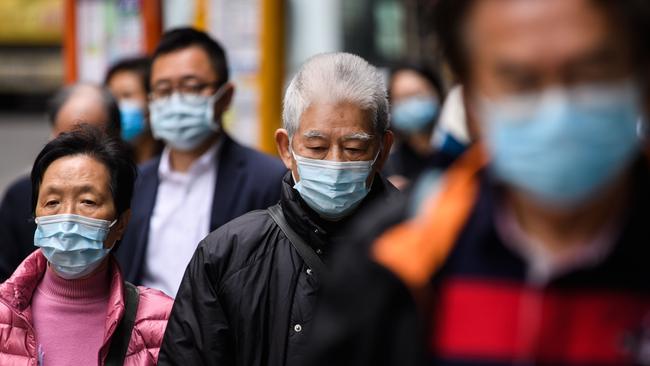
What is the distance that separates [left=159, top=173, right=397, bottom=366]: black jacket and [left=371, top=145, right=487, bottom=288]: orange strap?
154 centimetres

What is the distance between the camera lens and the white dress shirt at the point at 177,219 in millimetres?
4691

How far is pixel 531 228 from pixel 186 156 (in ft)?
11.5

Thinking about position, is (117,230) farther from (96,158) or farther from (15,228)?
(15,228)

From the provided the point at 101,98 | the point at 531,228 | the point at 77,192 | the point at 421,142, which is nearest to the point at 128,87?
the point at 101,98

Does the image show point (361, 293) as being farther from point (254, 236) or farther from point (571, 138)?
point (254, 236)

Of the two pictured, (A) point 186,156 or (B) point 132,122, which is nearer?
(A) point 186,156

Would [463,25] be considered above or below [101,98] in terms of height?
above

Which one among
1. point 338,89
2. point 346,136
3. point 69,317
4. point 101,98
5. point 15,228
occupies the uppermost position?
point 338,89

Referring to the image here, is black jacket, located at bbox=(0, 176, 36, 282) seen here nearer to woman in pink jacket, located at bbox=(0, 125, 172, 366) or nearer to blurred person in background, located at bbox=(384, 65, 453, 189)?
woman in pink jacket, located at bbox=(0, 125, 172, 366)

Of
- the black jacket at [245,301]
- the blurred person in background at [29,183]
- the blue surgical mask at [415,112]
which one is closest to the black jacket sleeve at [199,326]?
the black jacket at [245,301]

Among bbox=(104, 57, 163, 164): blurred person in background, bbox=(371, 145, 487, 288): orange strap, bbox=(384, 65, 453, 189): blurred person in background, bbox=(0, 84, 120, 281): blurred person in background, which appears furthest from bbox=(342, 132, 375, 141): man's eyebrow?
bbox=(384, 65, 453, 189): blurred person in background

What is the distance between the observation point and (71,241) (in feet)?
11.7

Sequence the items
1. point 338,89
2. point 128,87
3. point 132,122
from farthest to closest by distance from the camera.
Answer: point 128,87 < point 132,122 < point 338,89

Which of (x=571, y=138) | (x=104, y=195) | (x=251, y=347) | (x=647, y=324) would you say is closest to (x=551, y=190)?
(x=571, y=138)
